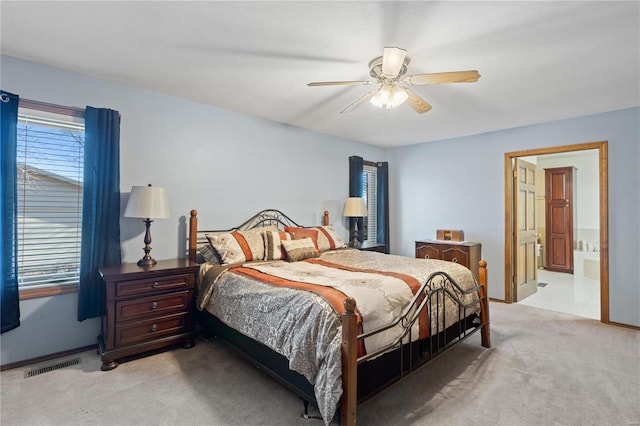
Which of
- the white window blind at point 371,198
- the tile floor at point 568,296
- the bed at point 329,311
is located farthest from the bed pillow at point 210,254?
the tile floor at point 568,296

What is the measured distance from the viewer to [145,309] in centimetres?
276

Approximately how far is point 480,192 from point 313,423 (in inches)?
168

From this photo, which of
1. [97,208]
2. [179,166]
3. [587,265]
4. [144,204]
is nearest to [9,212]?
[97,208]

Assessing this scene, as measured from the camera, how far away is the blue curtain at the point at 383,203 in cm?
574

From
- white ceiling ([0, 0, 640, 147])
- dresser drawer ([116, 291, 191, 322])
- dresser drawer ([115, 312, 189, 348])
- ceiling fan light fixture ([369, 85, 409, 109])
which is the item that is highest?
white ceiling ([0, 0, 640, 147])

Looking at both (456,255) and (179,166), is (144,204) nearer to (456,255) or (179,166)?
(179,166)

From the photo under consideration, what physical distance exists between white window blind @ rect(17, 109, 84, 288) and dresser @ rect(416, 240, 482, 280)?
14.8ft

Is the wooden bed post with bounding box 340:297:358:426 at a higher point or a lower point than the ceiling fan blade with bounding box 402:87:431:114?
lower

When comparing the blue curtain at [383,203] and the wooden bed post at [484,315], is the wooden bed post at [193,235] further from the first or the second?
the blue curtain at [383,203]

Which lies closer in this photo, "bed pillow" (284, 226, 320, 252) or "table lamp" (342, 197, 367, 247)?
"bed pillow" (284, 226, 320, 252)

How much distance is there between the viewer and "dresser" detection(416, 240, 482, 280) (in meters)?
4.55

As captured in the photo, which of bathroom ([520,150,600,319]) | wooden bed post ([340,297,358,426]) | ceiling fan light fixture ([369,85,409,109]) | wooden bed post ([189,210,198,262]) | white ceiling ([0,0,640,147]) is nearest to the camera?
wooden bed post ([340,297,358,426])

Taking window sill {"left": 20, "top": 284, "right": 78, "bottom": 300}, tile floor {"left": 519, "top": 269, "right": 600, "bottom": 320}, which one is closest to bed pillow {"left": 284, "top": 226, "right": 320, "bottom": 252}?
window sill {"left": 20, "top": 284, "right": 78, "bottom": 300}

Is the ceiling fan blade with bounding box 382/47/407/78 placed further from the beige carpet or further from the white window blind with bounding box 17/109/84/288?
the white window blind with bounding box 17/109/84/288
